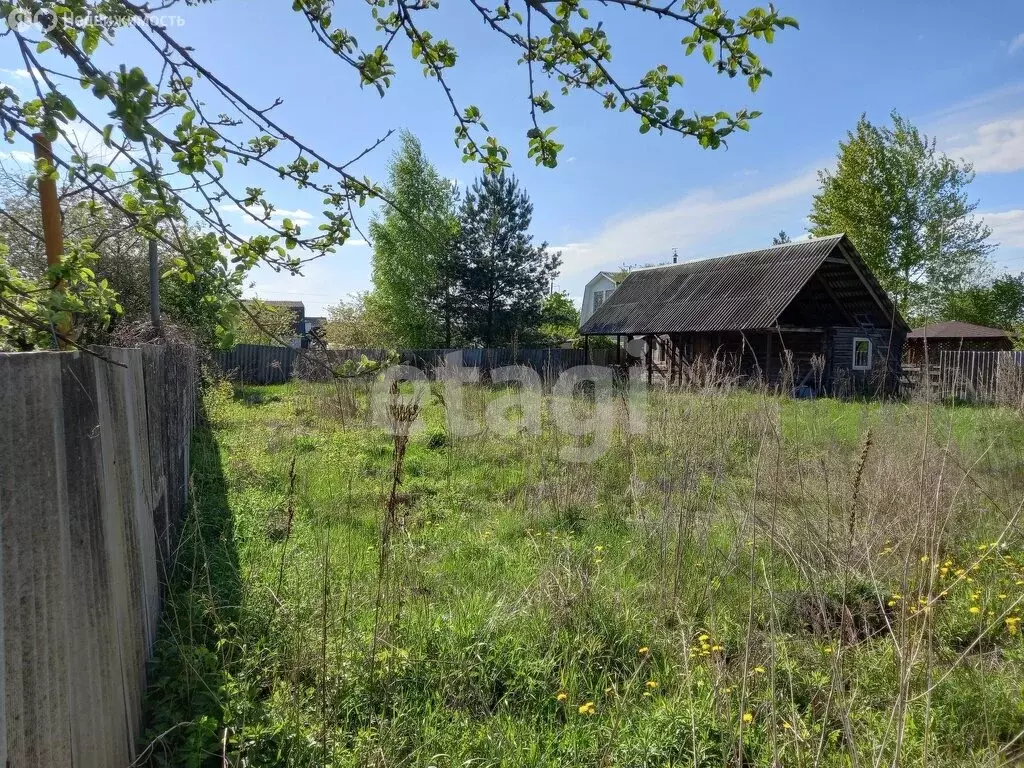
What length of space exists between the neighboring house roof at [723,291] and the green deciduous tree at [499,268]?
5559mm

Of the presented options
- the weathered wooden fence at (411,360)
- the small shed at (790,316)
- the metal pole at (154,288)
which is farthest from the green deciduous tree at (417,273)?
the metal pole at (154,288)

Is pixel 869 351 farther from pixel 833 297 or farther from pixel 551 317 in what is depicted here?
pixel 551 317

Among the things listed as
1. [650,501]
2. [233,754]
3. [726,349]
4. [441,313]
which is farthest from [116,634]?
[441,313]

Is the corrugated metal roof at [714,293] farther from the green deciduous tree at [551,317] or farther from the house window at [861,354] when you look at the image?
the green deciduous tree at [551,317]

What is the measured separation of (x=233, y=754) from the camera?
2.09 meters

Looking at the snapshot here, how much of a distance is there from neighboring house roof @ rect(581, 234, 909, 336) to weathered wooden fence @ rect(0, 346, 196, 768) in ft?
52.8

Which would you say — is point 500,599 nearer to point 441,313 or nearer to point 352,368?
point 352,368

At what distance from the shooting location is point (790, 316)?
19078 mm

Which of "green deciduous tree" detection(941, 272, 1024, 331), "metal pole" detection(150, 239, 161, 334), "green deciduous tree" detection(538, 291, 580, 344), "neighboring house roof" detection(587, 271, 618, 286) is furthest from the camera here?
"neighboring house roof" detection(587, 271, 618, 286)

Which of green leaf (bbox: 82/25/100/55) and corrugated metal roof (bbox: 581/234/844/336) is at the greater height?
corrugated metal roof (bbox: 581/234/844/336)

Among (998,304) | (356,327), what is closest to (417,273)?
(356,327)

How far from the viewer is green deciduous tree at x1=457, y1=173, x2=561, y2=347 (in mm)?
28625

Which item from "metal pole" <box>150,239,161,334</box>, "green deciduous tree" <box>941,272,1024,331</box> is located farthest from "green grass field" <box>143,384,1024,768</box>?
"green deciduous tree" <box>941,272,1024,331</box>

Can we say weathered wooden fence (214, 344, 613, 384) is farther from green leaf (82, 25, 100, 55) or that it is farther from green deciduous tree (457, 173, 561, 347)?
green leaf (82, 25, 100, 55)
